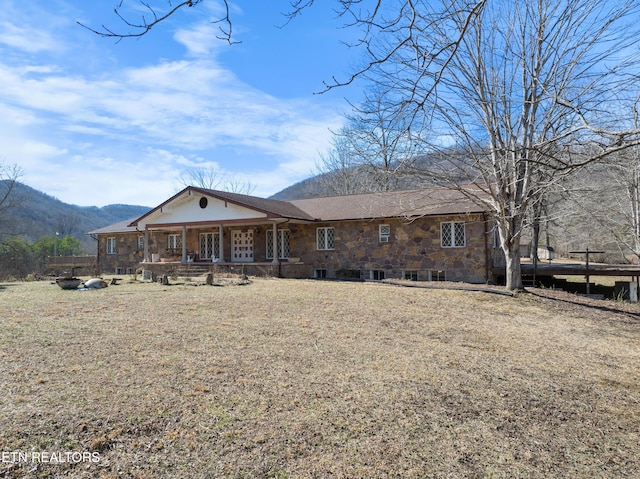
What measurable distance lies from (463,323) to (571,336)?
84.8 inches

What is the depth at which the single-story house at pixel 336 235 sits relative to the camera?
17109mm

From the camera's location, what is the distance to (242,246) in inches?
885

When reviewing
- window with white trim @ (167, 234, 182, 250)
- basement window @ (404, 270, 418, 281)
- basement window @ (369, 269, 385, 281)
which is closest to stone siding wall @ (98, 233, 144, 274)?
window with white trim @ (167, 234, 182, 250)

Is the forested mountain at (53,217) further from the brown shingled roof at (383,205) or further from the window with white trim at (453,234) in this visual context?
the window with white trim at (453,234)

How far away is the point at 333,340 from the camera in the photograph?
23.8 ft

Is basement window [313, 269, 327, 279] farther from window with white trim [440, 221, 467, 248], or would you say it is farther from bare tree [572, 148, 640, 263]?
bare tree [572, 148, 640, 263]

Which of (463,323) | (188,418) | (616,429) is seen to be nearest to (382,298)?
(463,323)

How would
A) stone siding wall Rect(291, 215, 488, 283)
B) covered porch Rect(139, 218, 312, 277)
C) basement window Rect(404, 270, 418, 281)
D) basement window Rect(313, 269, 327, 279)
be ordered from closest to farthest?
stone siding wall Rect(291, 215, 488, 283) < basement window Rect(404, 270, 418, 281) < covered porch Rect(139, 218, 312, 277) < basement window Rect(313, 269, 327, 279)

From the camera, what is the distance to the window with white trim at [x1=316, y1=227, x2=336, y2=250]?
20.3 metres

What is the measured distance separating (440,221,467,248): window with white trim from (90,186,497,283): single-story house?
0.13 ft

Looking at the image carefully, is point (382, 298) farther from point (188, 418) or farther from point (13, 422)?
point (13, 422)

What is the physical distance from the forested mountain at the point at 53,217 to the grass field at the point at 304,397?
33893 mm

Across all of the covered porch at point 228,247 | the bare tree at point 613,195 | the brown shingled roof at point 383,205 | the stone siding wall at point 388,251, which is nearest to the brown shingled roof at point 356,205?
the brown shingled roof at point 383,205

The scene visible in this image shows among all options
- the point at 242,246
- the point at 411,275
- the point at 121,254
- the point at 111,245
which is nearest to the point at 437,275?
the point at 411,275
